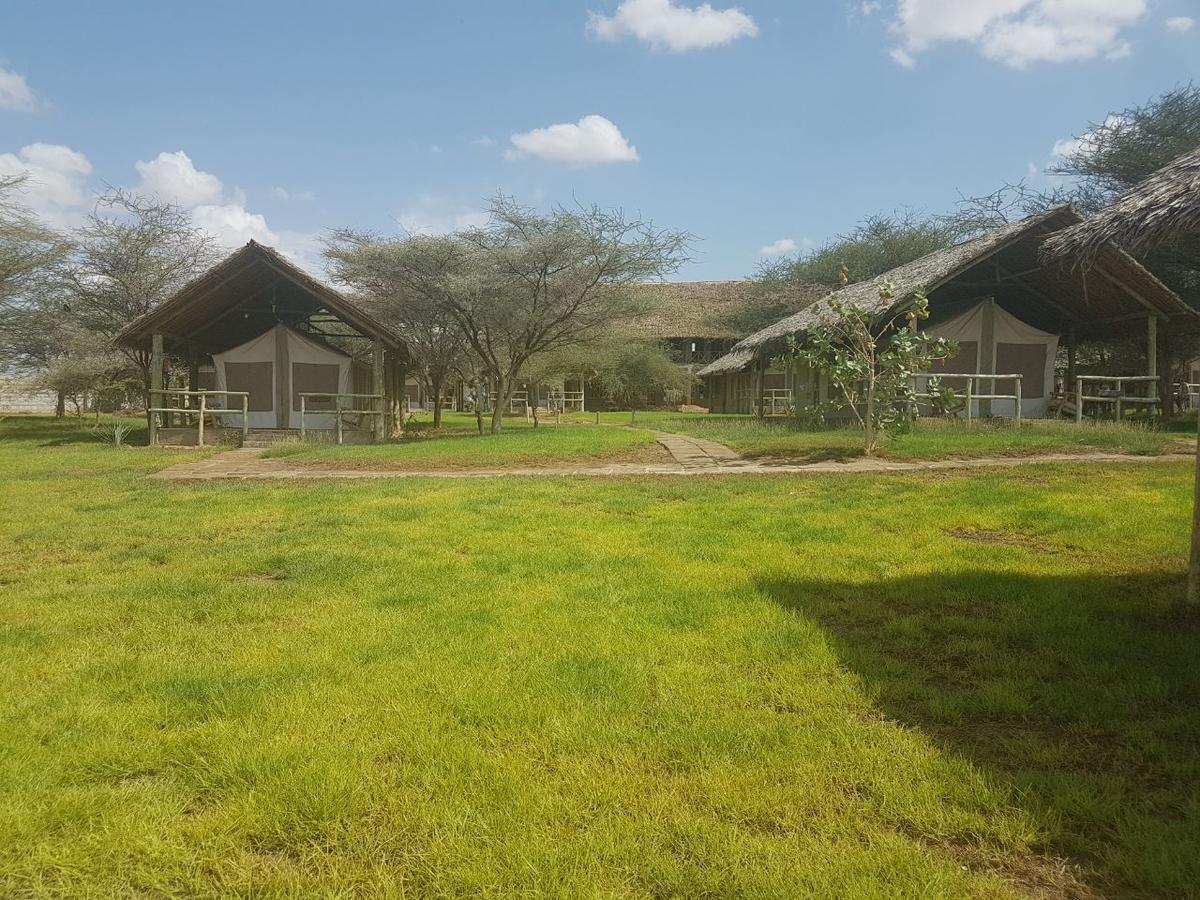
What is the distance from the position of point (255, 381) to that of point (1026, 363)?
67.8ft

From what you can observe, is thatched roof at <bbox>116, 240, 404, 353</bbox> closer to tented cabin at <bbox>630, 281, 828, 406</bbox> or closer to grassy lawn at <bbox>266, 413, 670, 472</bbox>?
grassy lawn at <bbox>266, 413, 670, 472</bbox>

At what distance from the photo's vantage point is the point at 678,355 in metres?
42.5

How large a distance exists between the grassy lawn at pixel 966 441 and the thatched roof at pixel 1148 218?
6337mm

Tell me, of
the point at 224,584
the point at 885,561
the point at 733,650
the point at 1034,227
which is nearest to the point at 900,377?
the point at 1034,227

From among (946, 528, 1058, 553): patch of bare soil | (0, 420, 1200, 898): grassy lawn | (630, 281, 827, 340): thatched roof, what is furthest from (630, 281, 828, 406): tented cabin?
(0, 420, 1200, 898): grassy lawn

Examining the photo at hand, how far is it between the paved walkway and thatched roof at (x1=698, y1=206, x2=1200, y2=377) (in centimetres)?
434

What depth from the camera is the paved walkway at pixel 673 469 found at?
10.3m

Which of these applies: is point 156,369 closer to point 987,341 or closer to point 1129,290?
point 987,341

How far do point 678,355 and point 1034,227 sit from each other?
89.5 feet

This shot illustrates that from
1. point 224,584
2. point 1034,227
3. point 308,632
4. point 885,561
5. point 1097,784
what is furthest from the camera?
point 1034,227

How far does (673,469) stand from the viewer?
10.9 m

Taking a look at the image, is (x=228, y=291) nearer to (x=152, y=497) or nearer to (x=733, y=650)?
(x=152, y=497)

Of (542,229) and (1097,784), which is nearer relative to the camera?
(1097,784)

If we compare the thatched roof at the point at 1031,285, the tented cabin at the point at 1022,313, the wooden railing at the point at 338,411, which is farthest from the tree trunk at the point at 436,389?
the tented cabin at the point at 1022,313
